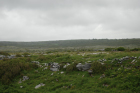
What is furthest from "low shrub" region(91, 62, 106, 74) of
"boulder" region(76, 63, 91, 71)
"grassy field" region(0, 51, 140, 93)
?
"boulder" region(76, 63, 91, 71)

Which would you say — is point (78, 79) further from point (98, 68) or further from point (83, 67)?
point (98, 68)

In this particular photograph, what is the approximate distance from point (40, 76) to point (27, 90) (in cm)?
268

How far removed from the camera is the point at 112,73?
9.79 metres

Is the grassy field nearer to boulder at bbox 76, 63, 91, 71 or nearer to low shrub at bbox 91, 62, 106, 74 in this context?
low shrub at bbox 91, 62, 106, 74

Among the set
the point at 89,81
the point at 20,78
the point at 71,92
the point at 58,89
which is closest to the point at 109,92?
the point at 89,81

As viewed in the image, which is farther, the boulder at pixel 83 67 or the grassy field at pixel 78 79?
the boulder at pixel 83 67

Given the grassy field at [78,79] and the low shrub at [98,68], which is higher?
the low shrub at [98,68]

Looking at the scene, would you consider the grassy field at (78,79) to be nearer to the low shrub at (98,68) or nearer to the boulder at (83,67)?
the low shrub at (98,68)

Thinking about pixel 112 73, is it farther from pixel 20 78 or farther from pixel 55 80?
pixel 20 78

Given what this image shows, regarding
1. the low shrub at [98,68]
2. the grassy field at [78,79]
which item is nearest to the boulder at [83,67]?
the grassy field at [78,79]

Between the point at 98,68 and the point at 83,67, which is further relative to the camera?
the point at 83,67

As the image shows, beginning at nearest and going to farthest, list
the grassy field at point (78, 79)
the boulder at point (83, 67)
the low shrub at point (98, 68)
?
the grassy field at point (78, 79)
the low shrub at point (98, 68)
the boulder at point (83, 67)

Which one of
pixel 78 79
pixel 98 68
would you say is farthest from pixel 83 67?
pixel 78 79

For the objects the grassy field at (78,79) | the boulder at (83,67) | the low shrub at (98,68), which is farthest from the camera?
the boulder at (83,67)
